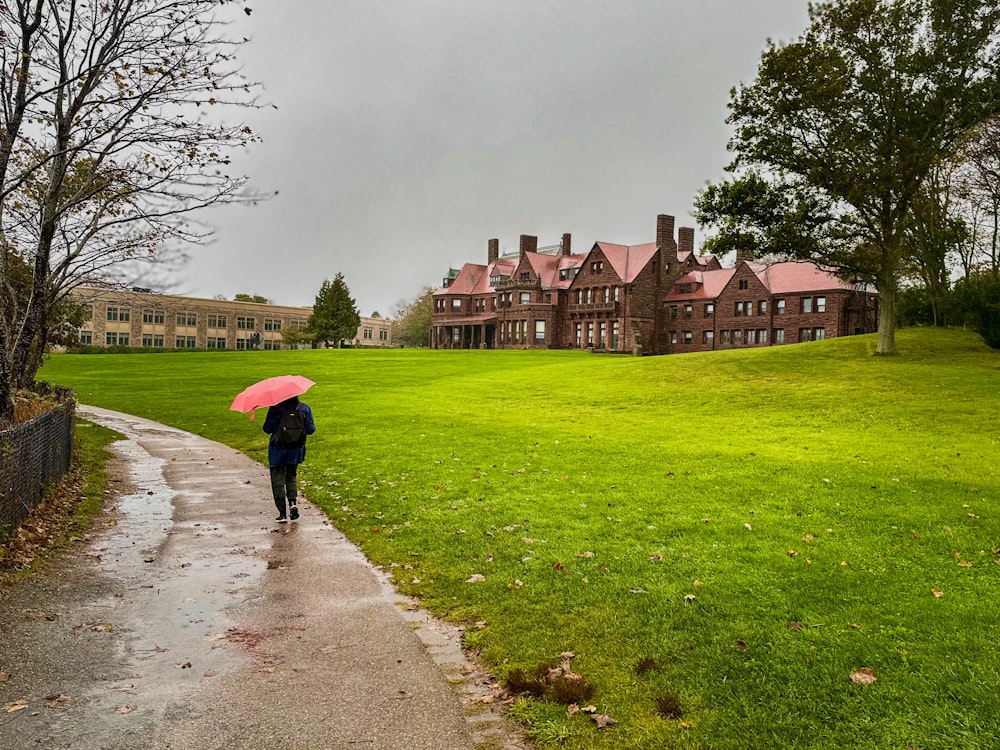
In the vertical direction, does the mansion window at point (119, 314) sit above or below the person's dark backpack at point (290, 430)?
above

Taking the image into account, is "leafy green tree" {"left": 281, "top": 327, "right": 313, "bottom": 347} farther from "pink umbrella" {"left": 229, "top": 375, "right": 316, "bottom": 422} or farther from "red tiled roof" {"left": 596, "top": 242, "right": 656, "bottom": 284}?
"pink umbrella" {"left": 229, "top": 375, "right": 316, "bottom": 422}

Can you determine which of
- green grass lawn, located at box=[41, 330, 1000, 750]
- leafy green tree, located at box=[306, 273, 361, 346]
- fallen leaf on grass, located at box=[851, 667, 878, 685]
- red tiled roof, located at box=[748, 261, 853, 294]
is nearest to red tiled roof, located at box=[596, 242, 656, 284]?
red tiled roof, located at box=[748, 261, 853, 294]

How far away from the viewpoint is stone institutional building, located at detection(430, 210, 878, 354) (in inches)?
2586

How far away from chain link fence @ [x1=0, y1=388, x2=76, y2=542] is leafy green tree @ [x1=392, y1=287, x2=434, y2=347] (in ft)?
308

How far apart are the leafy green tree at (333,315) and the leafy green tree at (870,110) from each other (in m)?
68.4

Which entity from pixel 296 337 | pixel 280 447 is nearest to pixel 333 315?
pixel 296 337

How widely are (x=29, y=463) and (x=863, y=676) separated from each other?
10947mm

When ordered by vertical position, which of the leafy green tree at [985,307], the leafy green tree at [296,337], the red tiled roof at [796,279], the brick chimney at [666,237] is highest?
the brick chimney at [666,237]

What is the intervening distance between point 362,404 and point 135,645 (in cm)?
2255

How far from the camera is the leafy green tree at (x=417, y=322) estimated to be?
113625 mm

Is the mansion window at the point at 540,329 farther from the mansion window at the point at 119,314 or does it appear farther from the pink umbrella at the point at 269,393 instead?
the pink umbrella at the point at 269,393

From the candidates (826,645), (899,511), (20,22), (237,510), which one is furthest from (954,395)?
(20,22)

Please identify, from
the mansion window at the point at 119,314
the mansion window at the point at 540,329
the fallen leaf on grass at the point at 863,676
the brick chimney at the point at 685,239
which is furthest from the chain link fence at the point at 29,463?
the mansion window at the point at 119,314

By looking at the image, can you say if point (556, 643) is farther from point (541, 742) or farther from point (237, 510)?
point (237, 510)
